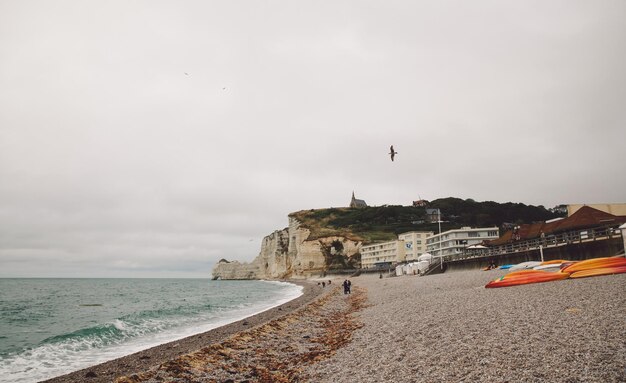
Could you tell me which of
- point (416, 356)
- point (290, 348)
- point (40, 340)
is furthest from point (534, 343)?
point (40, 340)

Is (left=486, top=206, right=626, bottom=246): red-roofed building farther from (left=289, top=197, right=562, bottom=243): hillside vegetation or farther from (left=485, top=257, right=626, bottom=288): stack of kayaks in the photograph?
(left=289, top=197, right=562, bottom=243): hillside vegetation

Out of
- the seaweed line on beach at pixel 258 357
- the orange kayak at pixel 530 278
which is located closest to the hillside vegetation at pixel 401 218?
the orange kayak at pixel 530 278

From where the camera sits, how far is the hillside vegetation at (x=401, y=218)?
129500 mm

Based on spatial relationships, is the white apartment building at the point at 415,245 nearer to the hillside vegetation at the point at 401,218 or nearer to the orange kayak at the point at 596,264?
the hillside vegetation at the point at 401,218

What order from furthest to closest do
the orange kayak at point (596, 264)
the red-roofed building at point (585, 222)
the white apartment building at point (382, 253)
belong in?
the white apartment building at point (382, 253), the red-roofed building at point (585, 222), the orange kayak at point (596, 264)

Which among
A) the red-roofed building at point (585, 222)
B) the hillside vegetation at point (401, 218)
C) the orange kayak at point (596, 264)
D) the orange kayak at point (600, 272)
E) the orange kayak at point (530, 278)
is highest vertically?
the hillside vegetation at point (401, 218)

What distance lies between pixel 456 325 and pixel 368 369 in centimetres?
388

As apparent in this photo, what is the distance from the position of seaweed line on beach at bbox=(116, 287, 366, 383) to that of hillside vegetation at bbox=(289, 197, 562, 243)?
102872mm

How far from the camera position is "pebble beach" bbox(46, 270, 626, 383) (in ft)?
21.0

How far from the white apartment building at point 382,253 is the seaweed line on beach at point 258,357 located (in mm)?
88681

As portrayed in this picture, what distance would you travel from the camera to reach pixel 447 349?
27.1 ft

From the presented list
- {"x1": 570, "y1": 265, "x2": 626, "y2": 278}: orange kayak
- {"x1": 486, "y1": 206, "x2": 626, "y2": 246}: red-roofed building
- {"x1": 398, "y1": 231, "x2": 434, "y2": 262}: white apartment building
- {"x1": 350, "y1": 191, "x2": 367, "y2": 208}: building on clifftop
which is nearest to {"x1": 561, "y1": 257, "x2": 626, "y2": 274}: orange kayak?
→ {"x1": 570, "y1": 265, "x2": 626, "y2": 278}: orange kayak

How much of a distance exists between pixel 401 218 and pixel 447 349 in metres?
148

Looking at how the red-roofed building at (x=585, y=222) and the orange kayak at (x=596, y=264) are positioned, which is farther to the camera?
the red-roofed building at (x=585, y=222)
